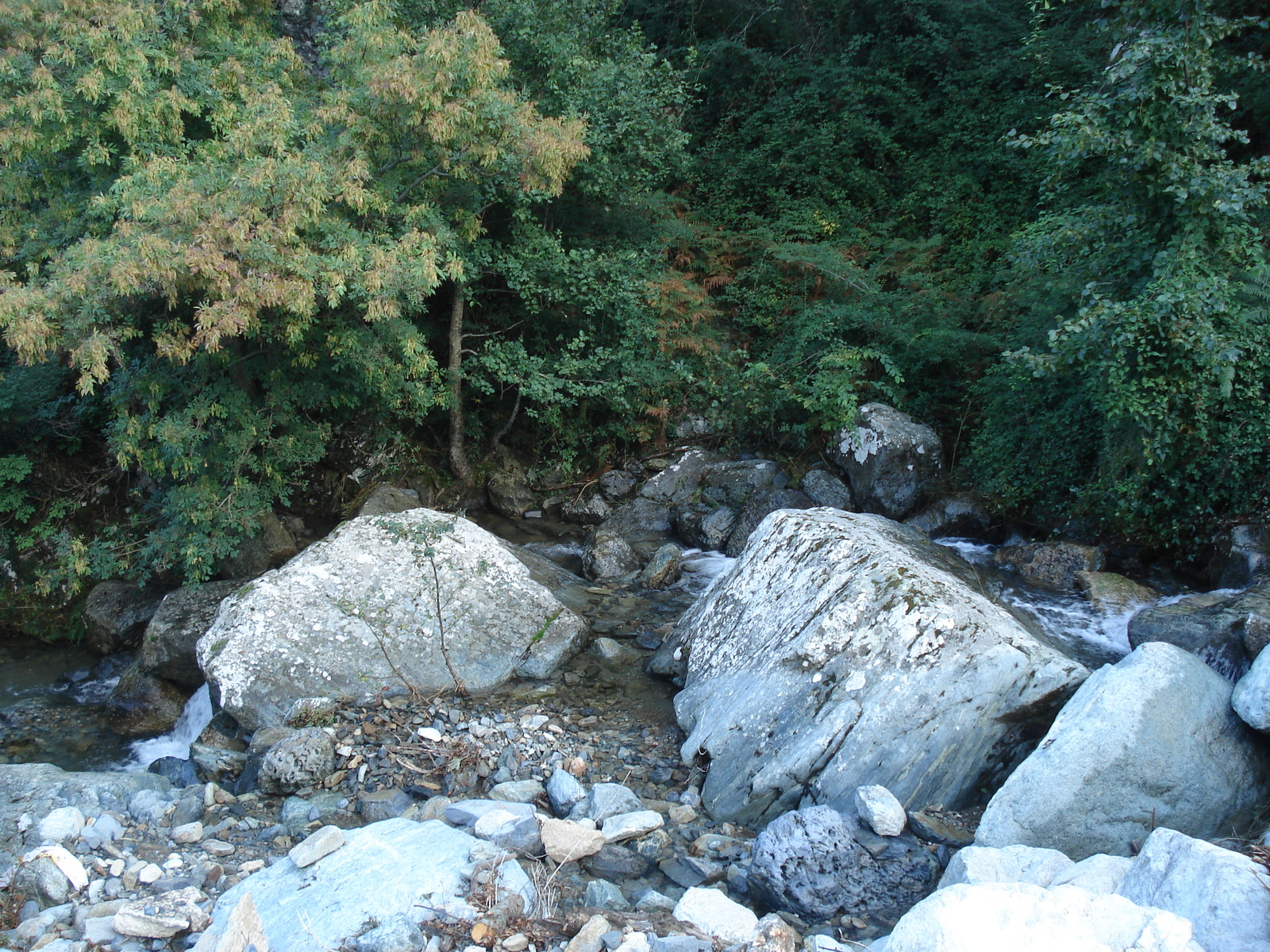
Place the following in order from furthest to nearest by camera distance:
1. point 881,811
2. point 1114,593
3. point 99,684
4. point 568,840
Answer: point 99,684 → point 1114,593 → point 881,811 → point 568,840

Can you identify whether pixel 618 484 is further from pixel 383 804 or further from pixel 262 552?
pixel 383 804

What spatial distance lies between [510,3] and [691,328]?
5309 mm

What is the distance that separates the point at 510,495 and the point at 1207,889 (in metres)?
10.4

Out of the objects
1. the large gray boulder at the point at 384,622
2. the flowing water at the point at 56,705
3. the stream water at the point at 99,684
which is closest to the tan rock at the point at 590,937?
the large gray boulder at the point at 384,622

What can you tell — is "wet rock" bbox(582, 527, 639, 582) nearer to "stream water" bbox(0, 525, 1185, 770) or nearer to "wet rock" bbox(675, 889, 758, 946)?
"stream water" bbox(0, 525, 1185, 770)

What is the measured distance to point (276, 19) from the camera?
12.3 metres

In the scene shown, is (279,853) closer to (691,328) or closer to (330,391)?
(330,391)

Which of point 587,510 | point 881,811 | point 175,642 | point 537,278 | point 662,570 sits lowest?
point 175,642

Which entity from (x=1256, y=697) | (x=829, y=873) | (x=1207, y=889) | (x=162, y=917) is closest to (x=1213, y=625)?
(x=1256, y=697)

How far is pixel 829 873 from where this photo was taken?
4246 mm

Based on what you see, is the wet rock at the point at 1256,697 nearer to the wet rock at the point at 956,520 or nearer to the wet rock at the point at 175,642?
the wet rock at the point at 956,520

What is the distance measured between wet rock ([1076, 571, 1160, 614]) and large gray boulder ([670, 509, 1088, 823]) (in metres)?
2.82

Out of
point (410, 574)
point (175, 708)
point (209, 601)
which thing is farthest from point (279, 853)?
point (209, 601)

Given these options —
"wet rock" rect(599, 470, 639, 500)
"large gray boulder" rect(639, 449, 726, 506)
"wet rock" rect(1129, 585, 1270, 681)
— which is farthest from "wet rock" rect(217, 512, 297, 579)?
"wet rock" rect(1129, 585, 1270, 681)
